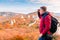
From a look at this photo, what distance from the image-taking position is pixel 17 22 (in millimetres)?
18062

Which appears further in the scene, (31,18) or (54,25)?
(31,18)

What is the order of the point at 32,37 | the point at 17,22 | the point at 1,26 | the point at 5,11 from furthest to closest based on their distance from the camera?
the point at 5,11 < the point at 17,22 < the point at 1,26 < the point at 32,37

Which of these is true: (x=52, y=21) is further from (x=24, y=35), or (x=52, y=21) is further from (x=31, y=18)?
(x=31, y=18)

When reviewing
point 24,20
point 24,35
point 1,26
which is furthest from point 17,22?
point 24,35

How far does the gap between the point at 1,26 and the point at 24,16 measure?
8.71ft

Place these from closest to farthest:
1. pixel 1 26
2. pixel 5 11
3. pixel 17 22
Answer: pixel 1 26
pixel 17 22
pixel 5 11

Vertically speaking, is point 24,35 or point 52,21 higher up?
point 52,21

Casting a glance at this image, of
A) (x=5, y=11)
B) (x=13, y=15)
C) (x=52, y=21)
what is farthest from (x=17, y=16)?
(x=52, y=21)

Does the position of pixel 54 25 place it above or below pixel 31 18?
above

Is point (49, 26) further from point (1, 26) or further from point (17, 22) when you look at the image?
point (17, 22)

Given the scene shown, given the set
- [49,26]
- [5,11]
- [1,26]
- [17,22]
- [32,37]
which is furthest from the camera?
[5,11]

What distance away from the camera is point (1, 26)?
55.0ft

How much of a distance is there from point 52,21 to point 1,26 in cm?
955

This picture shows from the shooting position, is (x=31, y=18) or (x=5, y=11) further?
(x=5, y=11)
